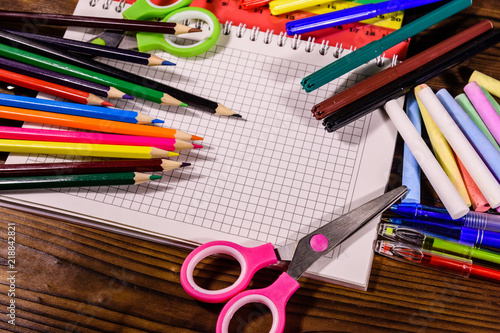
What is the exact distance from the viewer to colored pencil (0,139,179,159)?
2.18 ft

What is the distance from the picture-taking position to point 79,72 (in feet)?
2.33

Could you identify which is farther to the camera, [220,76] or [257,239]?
[220,76]

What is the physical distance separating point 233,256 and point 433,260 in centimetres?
30

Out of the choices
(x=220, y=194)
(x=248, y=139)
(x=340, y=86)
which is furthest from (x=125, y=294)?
(x=340, y=86)

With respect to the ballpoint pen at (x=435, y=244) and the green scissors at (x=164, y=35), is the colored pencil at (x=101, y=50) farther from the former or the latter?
the ballpoint pen at (x=435, y=244)

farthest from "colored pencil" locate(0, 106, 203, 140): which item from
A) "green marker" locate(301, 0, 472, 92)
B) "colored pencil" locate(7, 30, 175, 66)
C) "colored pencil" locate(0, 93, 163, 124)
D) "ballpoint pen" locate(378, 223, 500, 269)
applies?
"ballpoint pen" locate(378, 223, 500, 269)

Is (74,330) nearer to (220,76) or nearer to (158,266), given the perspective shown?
(158,266)

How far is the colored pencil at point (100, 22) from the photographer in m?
0.75

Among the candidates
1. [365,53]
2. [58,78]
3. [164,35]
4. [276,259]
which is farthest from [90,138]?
[365,53]

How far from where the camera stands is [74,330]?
0.62 metres

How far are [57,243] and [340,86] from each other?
0.54 m

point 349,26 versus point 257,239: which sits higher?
point 349,26

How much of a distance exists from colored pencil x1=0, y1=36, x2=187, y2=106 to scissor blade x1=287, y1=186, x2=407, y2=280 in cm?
30

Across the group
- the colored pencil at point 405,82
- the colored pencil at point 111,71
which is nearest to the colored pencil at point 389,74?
the colored pencil at point 405,82
